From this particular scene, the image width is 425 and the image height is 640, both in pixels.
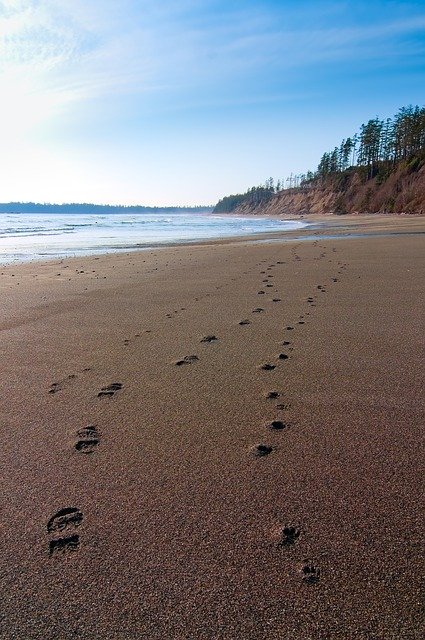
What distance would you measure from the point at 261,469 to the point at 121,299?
19.4ft

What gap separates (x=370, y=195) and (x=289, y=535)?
73374mm

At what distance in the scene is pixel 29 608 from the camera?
1.80m

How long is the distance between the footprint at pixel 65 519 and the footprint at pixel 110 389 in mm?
1511

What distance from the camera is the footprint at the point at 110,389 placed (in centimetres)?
387

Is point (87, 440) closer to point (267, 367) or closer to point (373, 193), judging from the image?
point (267, 367)

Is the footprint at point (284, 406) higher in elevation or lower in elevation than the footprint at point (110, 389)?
higher

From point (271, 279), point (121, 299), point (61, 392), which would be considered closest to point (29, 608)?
point (61, 392)

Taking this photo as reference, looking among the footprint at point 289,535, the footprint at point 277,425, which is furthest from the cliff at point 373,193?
the footprint at point 289,535

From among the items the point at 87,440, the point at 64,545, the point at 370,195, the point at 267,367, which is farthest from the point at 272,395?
the point at 370,195

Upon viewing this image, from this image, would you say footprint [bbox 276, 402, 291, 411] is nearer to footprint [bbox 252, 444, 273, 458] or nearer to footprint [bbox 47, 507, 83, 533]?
footprint [bbox 252, 444, 273, 458]

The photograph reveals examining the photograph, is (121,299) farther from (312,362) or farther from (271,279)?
(312,362)

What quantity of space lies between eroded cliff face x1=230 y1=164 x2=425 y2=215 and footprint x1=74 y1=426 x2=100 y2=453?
174 ft

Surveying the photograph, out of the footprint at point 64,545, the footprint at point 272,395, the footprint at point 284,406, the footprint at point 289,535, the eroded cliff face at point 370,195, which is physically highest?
the eroded cliff face at point 370,195

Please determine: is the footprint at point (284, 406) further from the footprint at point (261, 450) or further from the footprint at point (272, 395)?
the footprint at point (261, 450)
